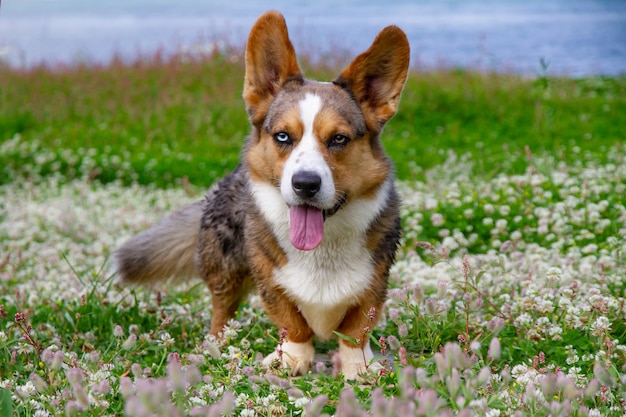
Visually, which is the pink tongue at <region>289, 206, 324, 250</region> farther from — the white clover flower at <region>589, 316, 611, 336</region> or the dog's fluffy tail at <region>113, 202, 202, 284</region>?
the dog's fluffy tail at <region>113, 202, 202, 284</region>

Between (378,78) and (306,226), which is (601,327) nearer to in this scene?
(306,226)

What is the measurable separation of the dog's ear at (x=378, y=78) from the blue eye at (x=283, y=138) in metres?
0.44

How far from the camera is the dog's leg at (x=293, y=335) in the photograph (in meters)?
3.69

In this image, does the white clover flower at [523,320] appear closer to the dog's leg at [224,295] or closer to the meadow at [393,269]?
the meadow at [393,269]

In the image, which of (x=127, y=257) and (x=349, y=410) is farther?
(x=127, y=257)

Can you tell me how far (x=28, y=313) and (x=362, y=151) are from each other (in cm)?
211

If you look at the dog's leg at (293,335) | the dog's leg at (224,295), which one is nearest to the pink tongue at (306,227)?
the dog's leg at (293,335)

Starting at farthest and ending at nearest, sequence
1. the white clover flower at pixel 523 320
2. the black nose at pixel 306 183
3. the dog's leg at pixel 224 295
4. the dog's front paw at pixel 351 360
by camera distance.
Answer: the dog's leg at pixel 224 295
the white clover flower at pixel 523 320
the dog's front paw at pixel 351 360
the black nose at pixel 306 183

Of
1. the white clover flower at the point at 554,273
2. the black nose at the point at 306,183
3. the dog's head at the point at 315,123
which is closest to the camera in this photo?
the black nose at the point at 306,183

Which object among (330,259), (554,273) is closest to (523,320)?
(554,273)

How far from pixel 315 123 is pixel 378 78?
1.70 ft

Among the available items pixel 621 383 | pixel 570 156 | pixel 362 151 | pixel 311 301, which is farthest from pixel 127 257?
pixel 570 156

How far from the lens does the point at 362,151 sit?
354 centimetres

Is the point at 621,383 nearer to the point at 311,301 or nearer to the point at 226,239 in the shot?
the point at 311,301
